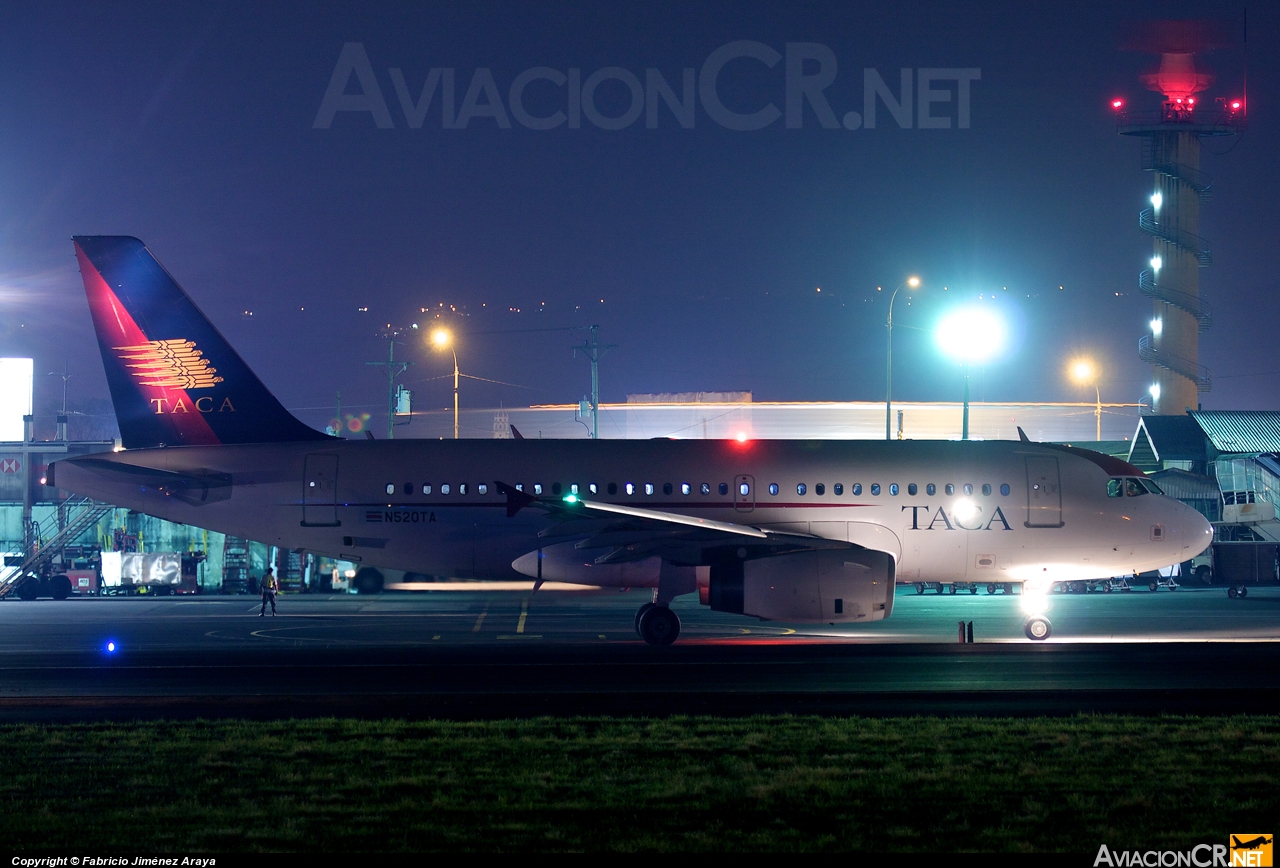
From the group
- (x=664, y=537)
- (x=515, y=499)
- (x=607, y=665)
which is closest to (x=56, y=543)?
(x=515, y=499)

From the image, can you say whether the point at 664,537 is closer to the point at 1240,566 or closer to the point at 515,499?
the point at 515,499

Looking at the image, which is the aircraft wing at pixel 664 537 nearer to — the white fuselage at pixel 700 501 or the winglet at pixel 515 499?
the winglet at pixel 515 499

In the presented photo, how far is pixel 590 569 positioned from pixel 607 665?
16.7 ft

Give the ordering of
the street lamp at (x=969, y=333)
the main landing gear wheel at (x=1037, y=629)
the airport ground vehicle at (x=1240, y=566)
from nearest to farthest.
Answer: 1. the main landing gear wheel at (x=1037, y=629)
2. the street lamp at (x=969, y=333)
3. the airport ground vehicle at (x=1240, y=566)

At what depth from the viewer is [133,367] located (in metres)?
30.8

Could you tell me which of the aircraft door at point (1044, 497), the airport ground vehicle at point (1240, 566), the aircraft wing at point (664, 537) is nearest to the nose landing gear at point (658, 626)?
the aircraft wing at point (664, 537)

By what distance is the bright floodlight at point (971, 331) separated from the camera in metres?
46.9

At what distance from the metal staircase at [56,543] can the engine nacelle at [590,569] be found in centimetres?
2464

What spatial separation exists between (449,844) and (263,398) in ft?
71.5

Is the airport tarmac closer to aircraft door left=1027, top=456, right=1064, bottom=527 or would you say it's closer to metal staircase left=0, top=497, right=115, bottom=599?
aircraft door left=1027, top=456, right=1064, bottom=527

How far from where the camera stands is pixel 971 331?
47000mm

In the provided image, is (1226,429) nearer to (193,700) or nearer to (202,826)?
(193,700)

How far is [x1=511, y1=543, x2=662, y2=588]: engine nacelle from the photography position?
27.1 meters

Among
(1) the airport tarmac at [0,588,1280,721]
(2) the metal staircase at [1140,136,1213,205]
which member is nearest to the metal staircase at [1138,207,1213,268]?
(2) the metal staircase at [1140,136,1213,205]
